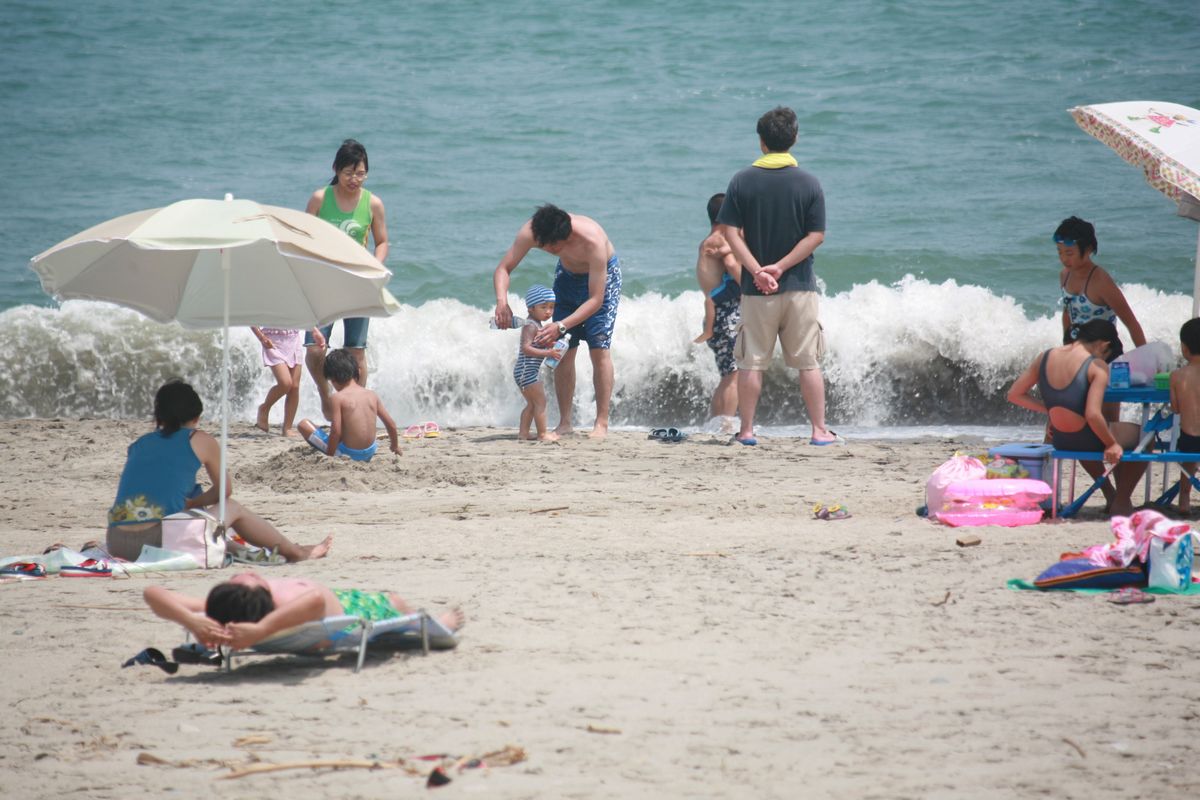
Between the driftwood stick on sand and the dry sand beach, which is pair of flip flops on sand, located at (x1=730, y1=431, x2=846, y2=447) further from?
the driftwood stick on sand

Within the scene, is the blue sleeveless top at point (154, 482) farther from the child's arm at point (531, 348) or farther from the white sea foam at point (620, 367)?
the white sea foam at point (620, 367)

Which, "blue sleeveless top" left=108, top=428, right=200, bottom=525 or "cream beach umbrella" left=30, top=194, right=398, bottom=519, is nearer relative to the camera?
"cream beach umbrella" left=30, top=194, right=398, bottom=519

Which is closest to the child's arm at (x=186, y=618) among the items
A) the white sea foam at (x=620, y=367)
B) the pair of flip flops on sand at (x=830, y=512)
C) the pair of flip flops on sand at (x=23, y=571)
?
the pair of flip flops on sand at (x=23, y=571)

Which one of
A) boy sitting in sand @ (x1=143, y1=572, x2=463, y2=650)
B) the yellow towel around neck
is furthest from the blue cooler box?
boy sitting in sand @ (x1=143, y1=572, x2=463, y2=650)

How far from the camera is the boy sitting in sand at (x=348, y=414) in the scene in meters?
6.91

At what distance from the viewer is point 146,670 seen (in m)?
3.92

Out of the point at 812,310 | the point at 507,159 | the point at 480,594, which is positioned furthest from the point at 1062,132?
the point at 480,594

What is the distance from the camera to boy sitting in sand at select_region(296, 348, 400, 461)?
6910mm

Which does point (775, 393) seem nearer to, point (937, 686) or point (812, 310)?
point (812, 310)

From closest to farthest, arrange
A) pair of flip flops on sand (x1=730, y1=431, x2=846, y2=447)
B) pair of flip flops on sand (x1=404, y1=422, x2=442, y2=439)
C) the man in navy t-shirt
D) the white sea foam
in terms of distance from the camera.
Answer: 1. the man in navy t-shirt
2. pair of flip flops on sand (x1=730, y1=431, x2=846, y2=447)
3. pair of flip flops on sand (x1=404, y1=422, x2=442, y2=439)
4. the white sea foam

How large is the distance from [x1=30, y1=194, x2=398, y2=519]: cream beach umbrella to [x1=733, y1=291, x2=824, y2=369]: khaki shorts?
8.98ft

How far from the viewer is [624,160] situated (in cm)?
1695

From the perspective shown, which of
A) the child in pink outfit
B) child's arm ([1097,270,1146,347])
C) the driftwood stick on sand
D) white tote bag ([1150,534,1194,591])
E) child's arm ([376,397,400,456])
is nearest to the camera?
the driftwood stick on sand

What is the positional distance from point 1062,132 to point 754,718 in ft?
51.5
